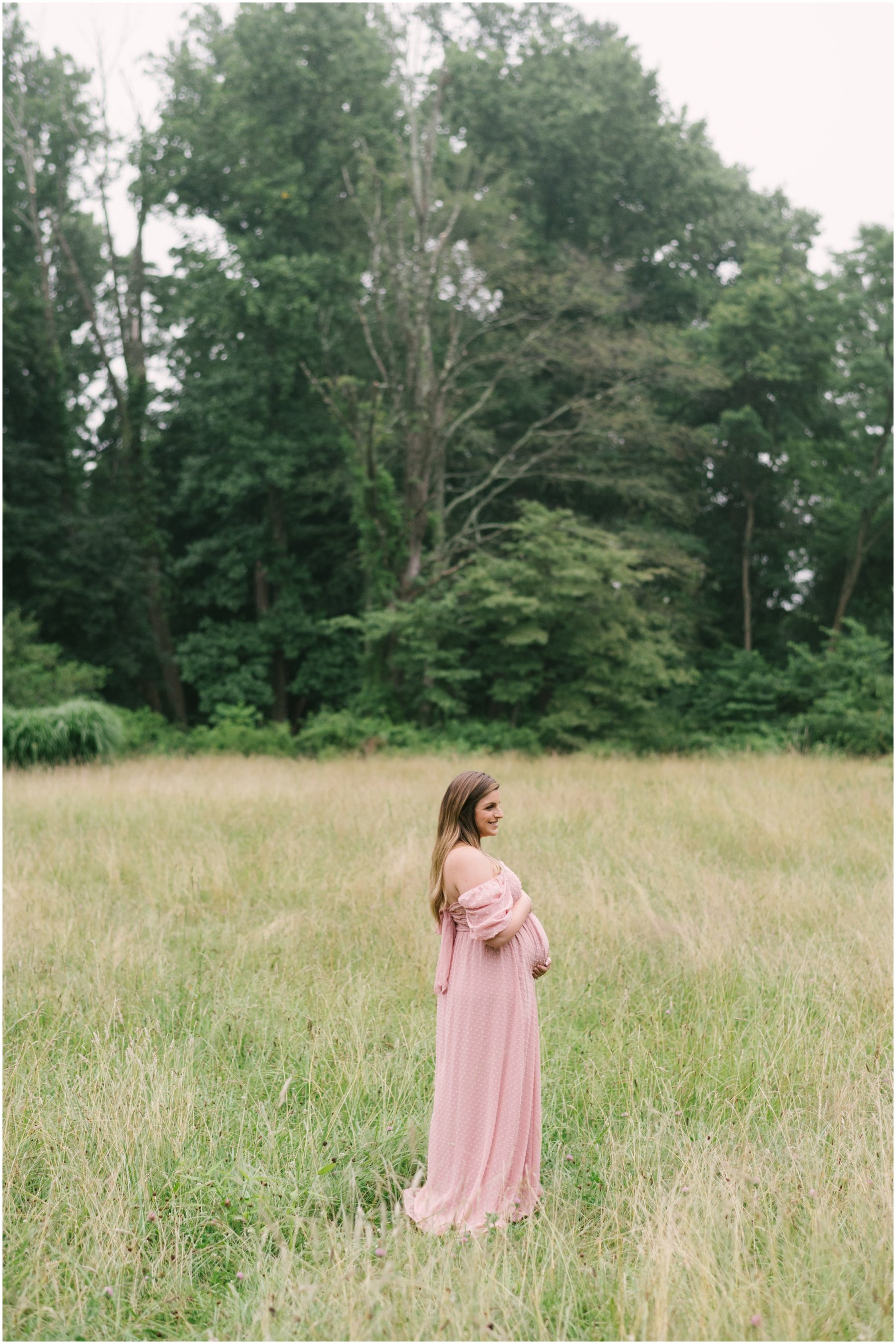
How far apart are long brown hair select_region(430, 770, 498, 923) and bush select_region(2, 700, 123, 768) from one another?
46.7 feet

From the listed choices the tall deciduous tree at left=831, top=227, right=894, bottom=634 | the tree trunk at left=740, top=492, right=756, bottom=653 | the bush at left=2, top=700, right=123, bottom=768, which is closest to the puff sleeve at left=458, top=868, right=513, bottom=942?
the bush at left=2, top=700, right=123, bottom=768

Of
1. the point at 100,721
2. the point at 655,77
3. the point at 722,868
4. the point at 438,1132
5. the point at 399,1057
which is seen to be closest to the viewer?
the point at 438,1132

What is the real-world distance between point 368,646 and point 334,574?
23.0ft

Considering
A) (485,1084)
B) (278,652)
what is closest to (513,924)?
(485,1084)

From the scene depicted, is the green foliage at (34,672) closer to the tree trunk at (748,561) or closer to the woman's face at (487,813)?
the tree trunk at (748,561)

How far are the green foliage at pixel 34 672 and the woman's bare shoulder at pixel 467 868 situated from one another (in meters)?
17.4

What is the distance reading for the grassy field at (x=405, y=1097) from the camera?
9.42 ft

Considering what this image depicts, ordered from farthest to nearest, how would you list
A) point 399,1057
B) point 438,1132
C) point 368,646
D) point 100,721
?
point 368,646
point 100,721
point 399,1057
point 438,1132

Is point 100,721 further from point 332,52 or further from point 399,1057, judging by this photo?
point 332,52

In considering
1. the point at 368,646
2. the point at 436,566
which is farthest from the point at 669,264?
the point at 368,646

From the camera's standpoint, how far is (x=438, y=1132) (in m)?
3.46

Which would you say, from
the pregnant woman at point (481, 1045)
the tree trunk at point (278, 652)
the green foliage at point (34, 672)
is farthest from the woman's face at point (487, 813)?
the tree trunk at point (278, 652)

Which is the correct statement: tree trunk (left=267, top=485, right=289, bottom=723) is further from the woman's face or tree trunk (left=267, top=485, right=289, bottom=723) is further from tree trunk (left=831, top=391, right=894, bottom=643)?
the woman's face

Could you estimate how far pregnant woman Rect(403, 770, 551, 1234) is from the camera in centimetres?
337
